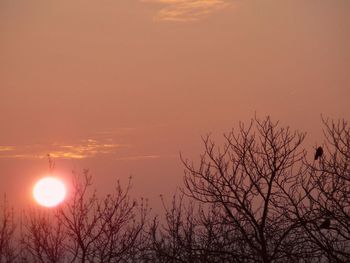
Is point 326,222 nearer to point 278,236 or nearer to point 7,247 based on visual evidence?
point 278,236

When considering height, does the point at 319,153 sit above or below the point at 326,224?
above

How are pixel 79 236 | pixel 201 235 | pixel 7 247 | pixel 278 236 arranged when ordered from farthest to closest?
1. pixel 7 247
2. pixel 79 236
3. pixel 201 235
4. pixel 278 236

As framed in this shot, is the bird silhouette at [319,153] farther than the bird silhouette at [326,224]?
Yes

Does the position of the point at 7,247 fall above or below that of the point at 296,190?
above

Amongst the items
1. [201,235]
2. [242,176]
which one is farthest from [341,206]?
[201,235]

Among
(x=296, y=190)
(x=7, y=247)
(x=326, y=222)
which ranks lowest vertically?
(x=326, y=222)

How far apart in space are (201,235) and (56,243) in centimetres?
766

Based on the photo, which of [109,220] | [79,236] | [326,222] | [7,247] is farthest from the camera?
[7,247]

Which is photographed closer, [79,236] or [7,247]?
[79,236]

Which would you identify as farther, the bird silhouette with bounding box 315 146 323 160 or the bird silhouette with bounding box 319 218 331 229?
the bird silhouette with bounding box 315 146 323 160

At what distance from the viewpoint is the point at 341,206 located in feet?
42.4

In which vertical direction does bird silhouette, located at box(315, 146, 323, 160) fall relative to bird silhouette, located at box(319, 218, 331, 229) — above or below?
above

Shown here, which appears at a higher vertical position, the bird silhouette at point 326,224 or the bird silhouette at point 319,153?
the bird silhouette at point 319,153

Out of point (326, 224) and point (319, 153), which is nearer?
point (326, 224)
